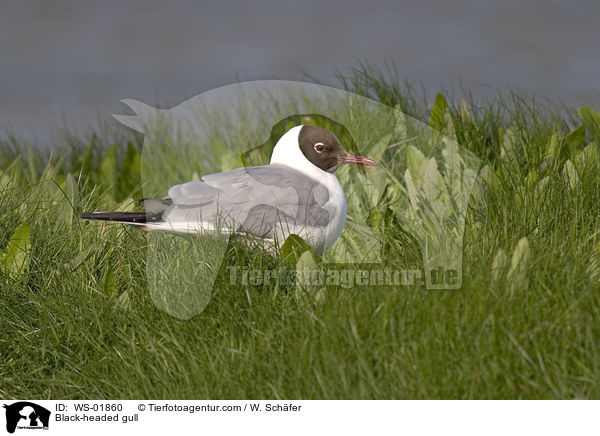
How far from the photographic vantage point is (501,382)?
2252 mm

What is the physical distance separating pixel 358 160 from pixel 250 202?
Result: 0.66 m

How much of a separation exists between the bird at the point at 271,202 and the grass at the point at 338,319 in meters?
0.16

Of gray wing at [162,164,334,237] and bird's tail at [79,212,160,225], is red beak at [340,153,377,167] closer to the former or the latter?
Answer: gray wing at [162,164,334,237]

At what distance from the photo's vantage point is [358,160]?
3.19 metres

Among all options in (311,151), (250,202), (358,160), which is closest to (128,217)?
(250,202)

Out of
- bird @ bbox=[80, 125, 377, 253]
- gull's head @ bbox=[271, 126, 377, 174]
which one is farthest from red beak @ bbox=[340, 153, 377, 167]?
bird @ bbox=[80, 125, 377, 253]

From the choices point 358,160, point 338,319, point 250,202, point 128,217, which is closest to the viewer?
point 338,319

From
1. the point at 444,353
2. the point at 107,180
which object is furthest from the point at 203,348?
the point at 107,180

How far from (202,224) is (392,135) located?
117 cm
